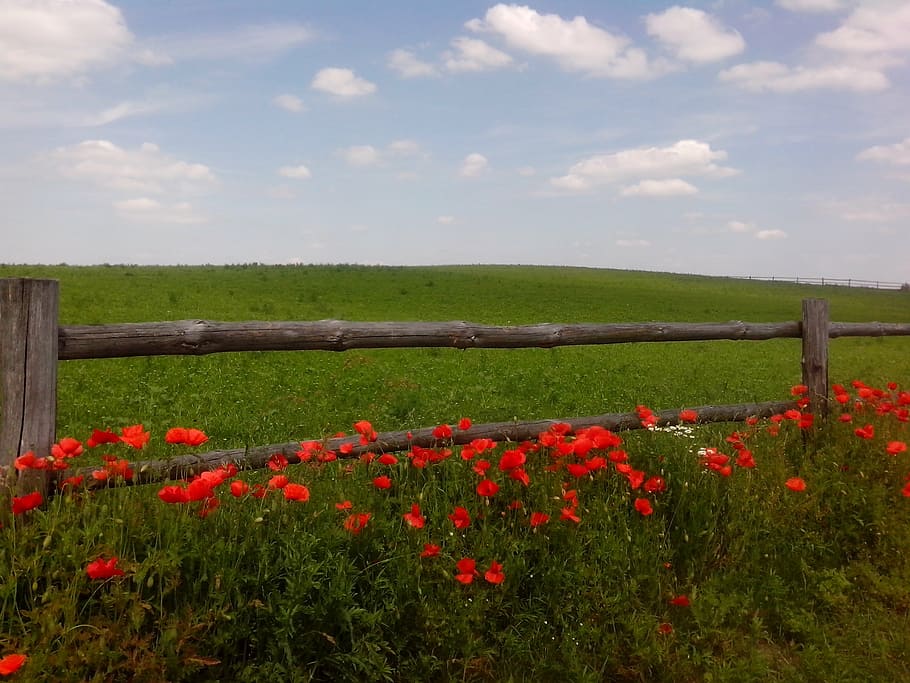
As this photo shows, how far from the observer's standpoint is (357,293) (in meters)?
31.2

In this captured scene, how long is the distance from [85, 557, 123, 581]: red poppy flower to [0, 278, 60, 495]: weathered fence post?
107cm

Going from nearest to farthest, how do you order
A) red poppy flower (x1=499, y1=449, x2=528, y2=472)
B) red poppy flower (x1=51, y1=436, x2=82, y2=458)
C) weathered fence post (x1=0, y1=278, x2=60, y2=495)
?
red poppy flower (x1=51, y1=436, x2=82, y2=458) < weathered fence post (x1=0, y1=278, x2=60, y2=495) < red poppy flower (x1=499, y1=449, x2=528, y2=472)

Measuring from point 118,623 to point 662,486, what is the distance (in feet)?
9.81

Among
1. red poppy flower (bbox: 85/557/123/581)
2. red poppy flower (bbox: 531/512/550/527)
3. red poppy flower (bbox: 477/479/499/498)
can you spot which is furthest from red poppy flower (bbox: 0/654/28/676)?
red poppy flower (bbox: 531/512/550/527)

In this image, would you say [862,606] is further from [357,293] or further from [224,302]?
[357,293]

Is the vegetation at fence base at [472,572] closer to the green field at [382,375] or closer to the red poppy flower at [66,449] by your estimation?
the red poppy flower at [66,449]

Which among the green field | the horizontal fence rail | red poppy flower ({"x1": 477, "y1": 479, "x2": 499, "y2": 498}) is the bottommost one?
the green field

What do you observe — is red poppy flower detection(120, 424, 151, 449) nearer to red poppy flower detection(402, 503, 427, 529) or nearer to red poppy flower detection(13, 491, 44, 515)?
red poppy flower detection(13, 491, 44, 515)

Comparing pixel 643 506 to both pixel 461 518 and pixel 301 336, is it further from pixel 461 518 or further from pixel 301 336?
pixel 301 336

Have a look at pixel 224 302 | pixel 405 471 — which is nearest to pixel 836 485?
pixel 405 471

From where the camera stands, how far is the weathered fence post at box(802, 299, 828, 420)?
21.3 feet

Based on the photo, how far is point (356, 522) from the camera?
3.19 meters

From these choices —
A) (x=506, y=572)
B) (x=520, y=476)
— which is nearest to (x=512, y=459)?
(x=520, y=476)

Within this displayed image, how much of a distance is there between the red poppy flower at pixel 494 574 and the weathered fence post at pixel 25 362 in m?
2.27
